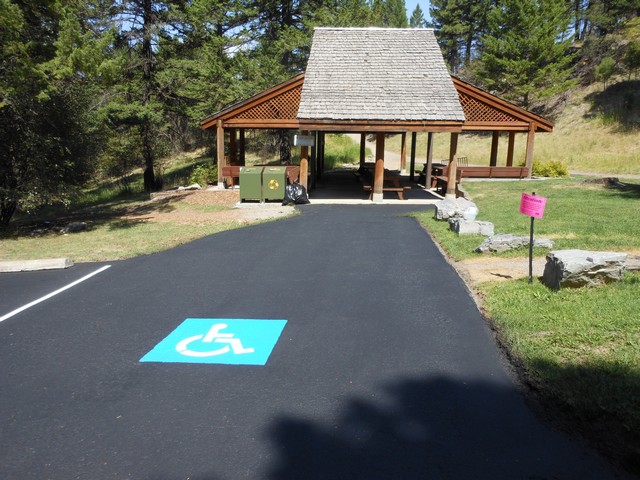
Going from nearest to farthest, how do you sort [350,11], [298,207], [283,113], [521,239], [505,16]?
[521,239] < [298,207] < [283,113] < [350,11] < [505,16]

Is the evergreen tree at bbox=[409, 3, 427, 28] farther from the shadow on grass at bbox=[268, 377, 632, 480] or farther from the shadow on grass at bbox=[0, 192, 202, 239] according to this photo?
the shadow on grass at bbox=[268, 377, 632, 480]

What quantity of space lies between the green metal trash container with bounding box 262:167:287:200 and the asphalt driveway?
949cm

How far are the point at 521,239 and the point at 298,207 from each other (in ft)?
29.4

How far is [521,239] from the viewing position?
9.04m

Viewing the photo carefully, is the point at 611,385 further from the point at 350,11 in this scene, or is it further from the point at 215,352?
the point at 350,11

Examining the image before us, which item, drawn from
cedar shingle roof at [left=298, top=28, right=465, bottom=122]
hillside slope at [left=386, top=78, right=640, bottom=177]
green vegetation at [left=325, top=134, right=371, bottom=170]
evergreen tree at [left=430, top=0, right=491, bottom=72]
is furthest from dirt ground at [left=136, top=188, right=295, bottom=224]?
evergreen tree at [left=430, top=0, right=491, bottom=72]

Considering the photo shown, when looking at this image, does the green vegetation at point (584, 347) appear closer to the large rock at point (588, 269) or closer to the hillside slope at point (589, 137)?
the large rock at point (588, 269)

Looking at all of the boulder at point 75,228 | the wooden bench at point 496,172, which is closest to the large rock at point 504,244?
the boulder at point 75,228

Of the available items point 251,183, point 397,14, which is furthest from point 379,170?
point 397,14

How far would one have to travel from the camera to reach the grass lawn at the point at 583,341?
12.3ft

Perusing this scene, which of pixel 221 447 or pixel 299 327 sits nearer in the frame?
pixel 221 447

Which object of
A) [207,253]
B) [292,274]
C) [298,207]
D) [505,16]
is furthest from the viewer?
[505,16]

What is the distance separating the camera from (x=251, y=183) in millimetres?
17109

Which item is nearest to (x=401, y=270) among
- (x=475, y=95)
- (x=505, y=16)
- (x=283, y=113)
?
(x=283, y=113)
